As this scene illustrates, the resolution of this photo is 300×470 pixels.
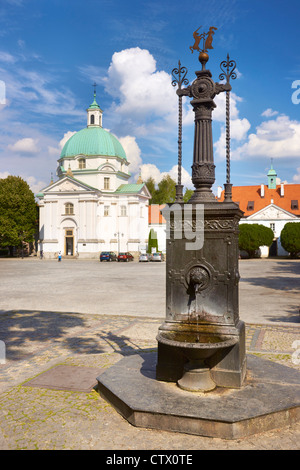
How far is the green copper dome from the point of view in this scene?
61031 millimetres

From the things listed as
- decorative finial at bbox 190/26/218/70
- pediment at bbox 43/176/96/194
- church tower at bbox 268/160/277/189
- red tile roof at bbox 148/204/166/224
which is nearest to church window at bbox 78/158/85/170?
pediment at bbox 43/176/96/194

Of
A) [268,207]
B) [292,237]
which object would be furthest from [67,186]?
[292,237]

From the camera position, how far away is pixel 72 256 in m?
55.7

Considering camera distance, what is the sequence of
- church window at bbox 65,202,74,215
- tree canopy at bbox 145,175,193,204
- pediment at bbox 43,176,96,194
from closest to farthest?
pediment at bbox 43,176,96,194 < church window at bbox 65,202,74,215 < tree canopy at bbox 145,175,193,204

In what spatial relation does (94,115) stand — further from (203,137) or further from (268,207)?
(203,137)

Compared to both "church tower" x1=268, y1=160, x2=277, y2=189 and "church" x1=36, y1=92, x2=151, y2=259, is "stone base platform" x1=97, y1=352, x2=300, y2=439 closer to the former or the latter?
"church" x1=36, y1=92, x2=151, y2=259

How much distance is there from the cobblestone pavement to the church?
44.5m

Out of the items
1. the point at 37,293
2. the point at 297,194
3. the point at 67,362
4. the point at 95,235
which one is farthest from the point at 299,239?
the point at 67,362

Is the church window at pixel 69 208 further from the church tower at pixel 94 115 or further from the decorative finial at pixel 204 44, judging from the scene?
the decorative finial at pixel 204 44

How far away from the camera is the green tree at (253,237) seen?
48.0m

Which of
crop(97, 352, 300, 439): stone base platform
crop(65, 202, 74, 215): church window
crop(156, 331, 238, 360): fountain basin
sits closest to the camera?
crop(97, 352, 300, 439): stone base platform

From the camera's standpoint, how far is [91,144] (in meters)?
61.3

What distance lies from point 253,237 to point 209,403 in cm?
4447

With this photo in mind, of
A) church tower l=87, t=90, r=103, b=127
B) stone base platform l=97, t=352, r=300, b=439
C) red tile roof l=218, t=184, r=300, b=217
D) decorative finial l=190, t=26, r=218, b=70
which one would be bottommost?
stone base platform l=97, t=352, r=300, b=439
